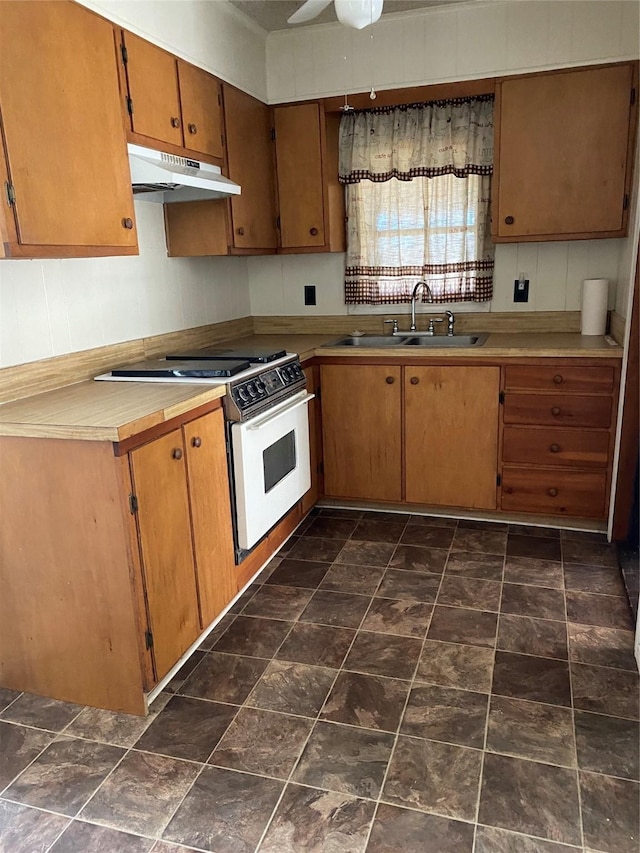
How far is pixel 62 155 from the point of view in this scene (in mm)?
2059

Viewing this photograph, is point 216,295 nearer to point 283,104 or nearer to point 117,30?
point 283,104

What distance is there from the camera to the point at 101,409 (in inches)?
81.2

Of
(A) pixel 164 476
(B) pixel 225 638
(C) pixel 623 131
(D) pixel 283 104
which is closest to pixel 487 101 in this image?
(C) pixel 623 131

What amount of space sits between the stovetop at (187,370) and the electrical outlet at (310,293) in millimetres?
1344

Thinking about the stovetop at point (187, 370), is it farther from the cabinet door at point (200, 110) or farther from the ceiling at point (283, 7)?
the ceiling at point (283, 7)

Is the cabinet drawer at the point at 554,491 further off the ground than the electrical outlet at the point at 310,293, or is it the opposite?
the electrical outlet at the point at 310,293

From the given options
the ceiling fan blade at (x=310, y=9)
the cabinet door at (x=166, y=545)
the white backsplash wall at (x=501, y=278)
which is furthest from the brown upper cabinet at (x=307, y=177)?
the cabinet door at (x=166, y=545)

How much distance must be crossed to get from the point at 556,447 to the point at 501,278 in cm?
105

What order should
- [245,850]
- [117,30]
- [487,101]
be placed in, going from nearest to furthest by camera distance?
[245,850]
[117,30]
[487,101]

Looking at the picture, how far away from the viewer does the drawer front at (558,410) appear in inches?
120

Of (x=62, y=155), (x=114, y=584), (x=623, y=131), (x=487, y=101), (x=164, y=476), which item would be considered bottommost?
(x=114, y=584)

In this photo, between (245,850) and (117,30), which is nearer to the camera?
(245,850)

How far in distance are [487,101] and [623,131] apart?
0.74 metres

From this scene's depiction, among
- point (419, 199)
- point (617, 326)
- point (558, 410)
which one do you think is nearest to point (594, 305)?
point (617, 326)
